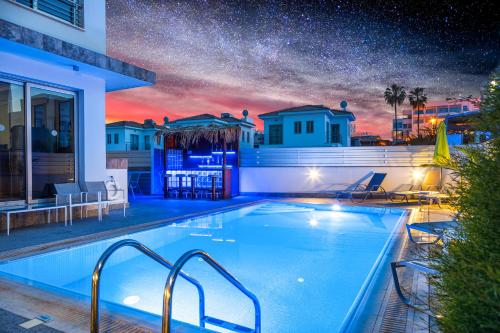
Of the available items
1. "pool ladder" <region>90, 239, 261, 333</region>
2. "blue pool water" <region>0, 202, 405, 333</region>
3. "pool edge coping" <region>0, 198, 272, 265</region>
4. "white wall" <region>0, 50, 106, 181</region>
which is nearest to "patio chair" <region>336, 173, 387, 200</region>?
"blue pool water" <region>0, 202, 405, 333</region>

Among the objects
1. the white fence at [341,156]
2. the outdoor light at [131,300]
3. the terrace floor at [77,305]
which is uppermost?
the white fence at [341,156]

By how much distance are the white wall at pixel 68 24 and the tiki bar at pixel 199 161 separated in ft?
19.5

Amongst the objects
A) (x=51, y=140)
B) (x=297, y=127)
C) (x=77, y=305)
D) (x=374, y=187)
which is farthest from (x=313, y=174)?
(x=77, y=305)

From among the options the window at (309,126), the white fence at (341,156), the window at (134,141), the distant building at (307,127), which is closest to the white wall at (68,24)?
the white fence at (341,156)

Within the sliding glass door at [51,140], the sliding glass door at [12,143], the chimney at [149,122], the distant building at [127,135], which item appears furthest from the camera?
the chimney at [149,122]

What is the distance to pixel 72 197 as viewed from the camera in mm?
8781

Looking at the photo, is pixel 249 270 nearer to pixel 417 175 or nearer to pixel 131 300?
pixel 131 300

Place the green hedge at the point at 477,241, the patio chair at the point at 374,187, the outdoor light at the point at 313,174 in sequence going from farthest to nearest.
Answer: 1. the outdoor light at the point at 313,174
2. the patio chair at the point at 374,187
3. the green hedge at the point at 477,241

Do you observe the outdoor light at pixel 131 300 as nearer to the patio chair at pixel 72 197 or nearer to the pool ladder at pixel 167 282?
the pool ladder at pixel 167 282

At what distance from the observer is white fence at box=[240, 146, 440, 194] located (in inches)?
607

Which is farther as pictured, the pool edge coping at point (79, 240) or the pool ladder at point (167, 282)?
the pool edge coping at point (79, 240)

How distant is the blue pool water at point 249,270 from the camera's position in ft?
14.3

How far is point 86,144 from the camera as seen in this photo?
974 cm

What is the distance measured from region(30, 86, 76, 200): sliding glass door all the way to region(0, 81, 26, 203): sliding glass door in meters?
0.23
